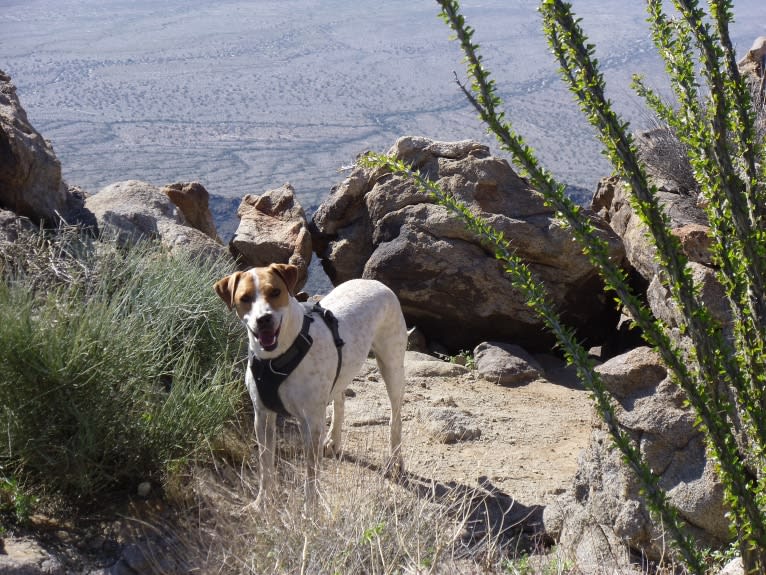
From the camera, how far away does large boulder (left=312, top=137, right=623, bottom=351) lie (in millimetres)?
10836

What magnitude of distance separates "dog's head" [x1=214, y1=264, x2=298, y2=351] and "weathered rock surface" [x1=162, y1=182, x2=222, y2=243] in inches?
263

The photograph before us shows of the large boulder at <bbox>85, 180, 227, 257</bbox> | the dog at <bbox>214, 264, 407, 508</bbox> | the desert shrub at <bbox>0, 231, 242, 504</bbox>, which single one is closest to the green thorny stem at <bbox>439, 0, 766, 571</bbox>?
the dog at <bbox>214, 264, 407, 508</bbox>

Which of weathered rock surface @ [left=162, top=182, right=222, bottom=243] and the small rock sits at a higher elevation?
weathered rock surface @ [left=162, top=182, right=222, bottom=243]

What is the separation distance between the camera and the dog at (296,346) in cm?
559

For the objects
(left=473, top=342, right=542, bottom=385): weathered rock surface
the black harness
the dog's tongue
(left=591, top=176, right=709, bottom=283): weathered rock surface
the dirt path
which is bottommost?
(left=473, top=342, right=542, bottom=385): weathered rock surface

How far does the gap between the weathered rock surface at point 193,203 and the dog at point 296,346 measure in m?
6.00

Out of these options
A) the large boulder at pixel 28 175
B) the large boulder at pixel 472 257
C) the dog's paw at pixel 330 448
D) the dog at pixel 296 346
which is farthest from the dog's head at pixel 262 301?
the large boulder at pixel 472 257

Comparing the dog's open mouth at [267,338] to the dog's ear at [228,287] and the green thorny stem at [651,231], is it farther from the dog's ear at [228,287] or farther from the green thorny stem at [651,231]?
the green thorny stem at [651,231]

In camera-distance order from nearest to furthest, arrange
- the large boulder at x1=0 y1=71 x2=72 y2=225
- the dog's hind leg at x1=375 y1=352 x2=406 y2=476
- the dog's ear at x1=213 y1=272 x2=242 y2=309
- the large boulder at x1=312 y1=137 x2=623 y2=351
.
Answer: the dog's ear at x1=213 y1=272 x2=242 y2=309
the dog's hind leg at x1=375 y1=352 x2=406 y2=476
the large boulder at x1=0 y1=71 x2=72 y2=225
the large boulder at x1=312 y1=137 x2=623 y2=351

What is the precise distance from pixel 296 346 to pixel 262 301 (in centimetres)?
42

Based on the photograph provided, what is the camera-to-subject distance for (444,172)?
11.6 metres

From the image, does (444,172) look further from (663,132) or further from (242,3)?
(242,3)

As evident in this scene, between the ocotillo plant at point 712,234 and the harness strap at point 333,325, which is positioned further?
the harness strap at point 333,325

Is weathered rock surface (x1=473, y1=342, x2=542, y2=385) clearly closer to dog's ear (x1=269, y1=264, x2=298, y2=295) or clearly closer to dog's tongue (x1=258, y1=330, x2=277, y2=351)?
dog's ear (x1=269, y1=264, x2=298, y2=295)
